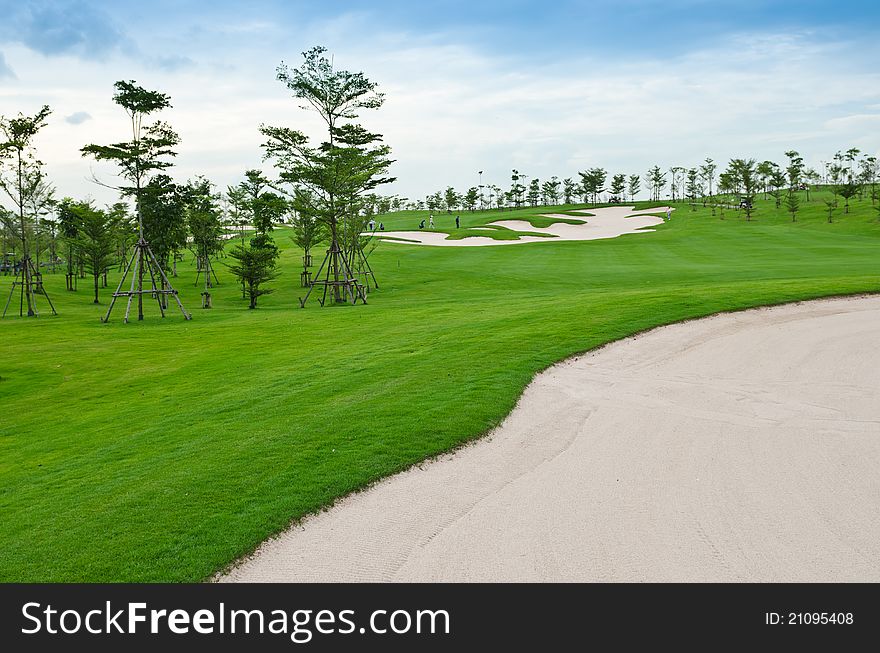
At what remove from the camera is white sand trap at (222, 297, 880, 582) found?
18.7 feet

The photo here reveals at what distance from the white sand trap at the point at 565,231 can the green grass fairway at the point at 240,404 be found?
32.3 m

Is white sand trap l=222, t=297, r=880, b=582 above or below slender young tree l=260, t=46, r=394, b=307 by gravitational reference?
below

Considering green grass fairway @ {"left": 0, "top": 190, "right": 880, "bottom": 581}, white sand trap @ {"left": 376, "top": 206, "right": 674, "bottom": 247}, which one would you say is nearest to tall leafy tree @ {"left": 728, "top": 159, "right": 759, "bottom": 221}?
white sand trap @ {"left": 376, "top": 206, "right": 674, "bottom": 247}

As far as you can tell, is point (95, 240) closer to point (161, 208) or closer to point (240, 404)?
point (161, 208)

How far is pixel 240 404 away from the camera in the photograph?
11.7 metres

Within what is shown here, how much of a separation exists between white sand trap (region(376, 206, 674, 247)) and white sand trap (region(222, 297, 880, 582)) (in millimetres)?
48502

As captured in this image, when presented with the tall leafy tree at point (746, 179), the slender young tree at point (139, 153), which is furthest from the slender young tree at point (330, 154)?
the tall leafy tree at point (746, 179)

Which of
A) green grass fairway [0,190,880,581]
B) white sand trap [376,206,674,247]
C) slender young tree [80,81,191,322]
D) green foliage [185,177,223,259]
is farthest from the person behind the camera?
white sand trap [376,206,674,247]

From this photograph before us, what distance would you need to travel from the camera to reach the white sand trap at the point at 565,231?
208 ft

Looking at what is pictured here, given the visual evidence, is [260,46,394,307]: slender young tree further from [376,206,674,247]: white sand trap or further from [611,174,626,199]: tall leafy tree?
[611,174,626,199]: tall leafy tree

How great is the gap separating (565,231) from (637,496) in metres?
70.0
